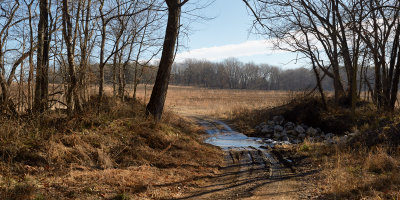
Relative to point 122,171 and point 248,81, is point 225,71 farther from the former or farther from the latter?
point 122,171

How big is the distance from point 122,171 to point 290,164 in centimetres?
464

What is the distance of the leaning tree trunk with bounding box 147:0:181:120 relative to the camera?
987 cm

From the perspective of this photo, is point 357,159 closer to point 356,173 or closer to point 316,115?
point 356,173

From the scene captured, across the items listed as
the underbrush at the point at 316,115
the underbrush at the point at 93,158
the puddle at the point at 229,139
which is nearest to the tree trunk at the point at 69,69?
the underbrush at the point at 93,158

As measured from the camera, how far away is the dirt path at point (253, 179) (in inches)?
223

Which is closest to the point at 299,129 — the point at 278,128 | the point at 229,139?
the point at 278,128

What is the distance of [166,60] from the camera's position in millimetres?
10078

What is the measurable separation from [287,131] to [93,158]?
1106 cm

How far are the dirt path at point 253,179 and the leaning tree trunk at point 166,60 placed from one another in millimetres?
2777

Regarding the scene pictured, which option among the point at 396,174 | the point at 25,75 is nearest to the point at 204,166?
the point at 396,174

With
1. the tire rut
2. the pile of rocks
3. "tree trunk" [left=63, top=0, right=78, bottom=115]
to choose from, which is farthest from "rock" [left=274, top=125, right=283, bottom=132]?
"tree trunk" [left=63, top=0, right=78, bottom=115]

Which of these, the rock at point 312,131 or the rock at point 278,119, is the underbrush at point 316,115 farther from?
the rock at point 312,131

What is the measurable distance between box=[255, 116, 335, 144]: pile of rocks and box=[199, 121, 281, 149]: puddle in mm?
1542

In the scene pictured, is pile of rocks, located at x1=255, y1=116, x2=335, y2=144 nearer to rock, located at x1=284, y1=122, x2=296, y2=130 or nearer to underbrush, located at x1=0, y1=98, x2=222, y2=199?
rock, located at x1=284, y1=122, x2=296, y2=130
